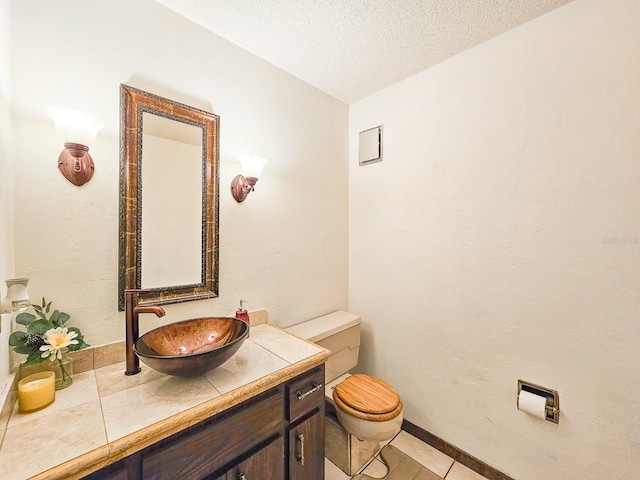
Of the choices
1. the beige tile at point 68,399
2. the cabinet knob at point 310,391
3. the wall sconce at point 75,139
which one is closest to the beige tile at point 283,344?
the cabinet knob at point 310,391

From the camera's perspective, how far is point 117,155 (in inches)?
45.9

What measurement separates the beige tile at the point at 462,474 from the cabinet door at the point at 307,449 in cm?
84

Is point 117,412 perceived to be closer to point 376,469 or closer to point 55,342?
point 55,342

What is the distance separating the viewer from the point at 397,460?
1665 millimetres

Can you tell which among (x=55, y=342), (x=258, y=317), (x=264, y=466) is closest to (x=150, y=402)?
(x=55, y=342)

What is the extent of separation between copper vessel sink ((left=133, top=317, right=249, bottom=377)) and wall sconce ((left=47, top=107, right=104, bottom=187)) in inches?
26.5

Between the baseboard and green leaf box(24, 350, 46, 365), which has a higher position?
green leaf box(24, 350, 46, 365)

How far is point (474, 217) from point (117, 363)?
1.89m

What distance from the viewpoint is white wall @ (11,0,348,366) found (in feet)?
3.32

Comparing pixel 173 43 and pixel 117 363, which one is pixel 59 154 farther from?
pixel 117 363

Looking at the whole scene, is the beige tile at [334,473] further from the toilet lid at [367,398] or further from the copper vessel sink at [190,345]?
the copper vessel sink at [190,345]

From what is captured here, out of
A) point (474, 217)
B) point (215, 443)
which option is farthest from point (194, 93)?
point (474, 217)

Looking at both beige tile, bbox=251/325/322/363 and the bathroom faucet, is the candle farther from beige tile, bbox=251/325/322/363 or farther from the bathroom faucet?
beige tile, bbox=251/325/322/363

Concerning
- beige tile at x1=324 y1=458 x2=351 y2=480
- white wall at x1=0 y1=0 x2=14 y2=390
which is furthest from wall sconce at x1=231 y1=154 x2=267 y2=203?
beige tile at x1=324 y1=458 x2=351 y2=480
